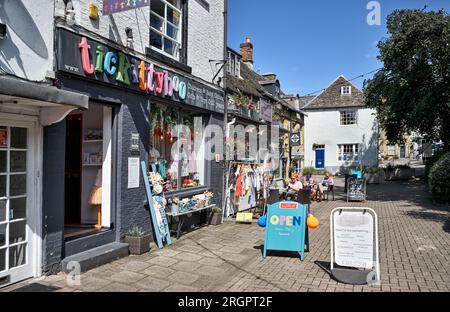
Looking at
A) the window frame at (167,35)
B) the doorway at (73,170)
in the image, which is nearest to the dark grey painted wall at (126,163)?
the doorway at (73,170)

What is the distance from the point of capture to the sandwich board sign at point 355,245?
18.1 feet

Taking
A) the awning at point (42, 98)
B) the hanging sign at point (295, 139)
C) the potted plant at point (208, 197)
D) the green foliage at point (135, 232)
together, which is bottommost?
the green foliage at point (135, 232)

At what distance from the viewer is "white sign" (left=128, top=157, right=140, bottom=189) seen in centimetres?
709

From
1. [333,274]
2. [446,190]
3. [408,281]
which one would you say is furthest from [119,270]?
[446,190]

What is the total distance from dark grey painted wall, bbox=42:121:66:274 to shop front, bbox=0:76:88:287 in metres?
0.06

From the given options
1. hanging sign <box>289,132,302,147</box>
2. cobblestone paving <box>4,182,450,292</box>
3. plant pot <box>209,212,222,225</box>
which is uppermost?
hanging sign <box>289,132,302,147</box>

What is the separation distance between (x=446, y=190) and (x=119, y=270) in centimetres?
1310

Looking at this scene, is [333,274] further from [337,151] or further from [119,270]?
[337,151]

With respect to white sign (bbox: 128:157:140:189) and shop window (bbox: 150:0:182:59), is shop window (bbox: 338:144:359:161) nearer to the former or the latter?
shop window (bbox: 150:0:182:59)

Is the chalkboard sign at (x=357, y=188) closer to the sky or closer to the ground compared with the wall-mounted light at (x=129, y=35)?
closer to the ground

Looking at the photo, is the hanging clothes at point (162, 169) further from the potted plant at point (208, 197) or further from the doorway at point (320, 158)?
the doorway at point (320, 158)

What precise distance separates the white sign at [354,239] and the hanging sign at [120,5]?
458 cm

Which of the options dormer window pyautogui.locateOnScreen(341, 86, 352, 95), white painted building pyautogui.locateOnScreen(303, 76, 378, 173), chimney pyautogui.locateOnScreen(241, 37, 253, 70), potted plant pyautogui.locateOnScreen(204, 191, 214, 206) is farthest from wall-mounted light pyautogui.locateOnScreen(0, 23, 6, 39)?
dormer window pyautogui.locateOnScreen(341, 86, 352, 95)

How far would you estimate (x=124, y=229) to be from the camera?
699 cm
